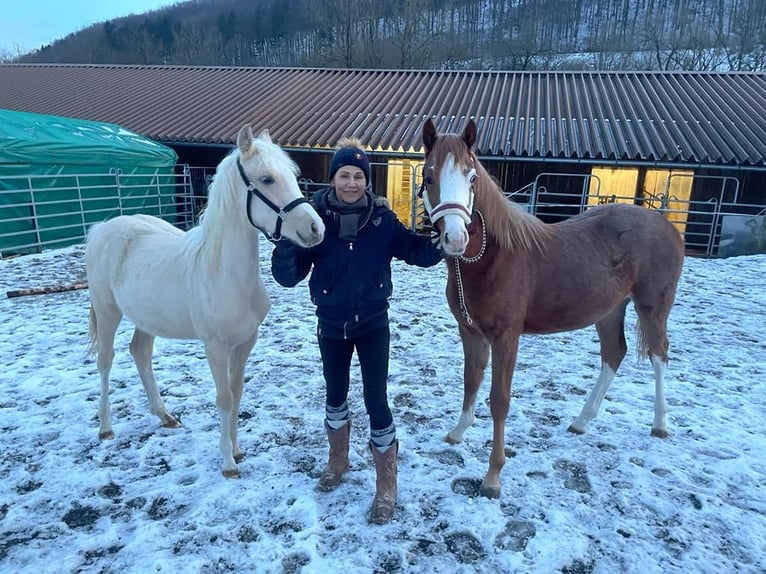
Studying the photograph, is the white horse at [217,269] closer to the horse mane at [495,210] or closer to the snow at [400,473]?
the snow at [400,473]

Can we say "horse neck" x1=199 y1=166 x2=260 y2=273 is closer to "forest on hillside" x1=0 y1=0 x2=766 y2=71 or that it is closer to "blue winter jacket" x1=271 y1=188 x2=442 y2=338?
"blue winter jacket" x1=271 y1=188 x2=442 y2=338

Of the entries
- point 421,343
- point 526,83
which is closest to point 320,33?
point 526,83

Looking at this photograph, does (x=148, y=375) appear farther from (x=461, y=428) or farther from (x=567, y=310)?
(x=567, y=310)

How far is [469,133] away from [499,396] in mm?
1385

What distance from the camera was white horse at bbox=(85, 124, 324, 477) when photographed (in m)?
1.97

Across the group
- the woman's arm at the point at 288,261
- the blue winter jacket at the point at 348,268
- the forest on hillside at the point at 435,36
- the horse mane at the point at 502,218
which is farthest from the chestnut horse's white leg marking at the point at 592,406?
the forest on hillside at the point at 435,36

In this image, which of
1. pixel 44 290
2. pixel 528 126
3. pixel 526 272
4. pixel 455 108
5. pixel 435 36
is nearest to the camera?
pixel 526 272

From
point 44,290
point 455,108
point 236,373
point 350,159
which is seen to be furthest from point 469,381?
point 455,108

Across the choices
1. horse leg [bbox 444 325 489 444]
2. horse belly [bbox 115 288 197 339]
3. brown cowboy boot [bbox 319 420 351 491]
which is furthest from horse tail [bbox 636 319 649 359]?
horse belly [bbox 115 288 197 339]

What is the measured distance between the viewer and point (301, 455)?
2.60 meters

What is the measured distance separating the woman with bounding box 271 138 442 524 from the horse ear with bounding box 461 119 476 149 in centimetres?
49

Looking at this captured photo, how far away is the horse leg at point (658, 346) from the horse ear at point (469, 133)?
172cm

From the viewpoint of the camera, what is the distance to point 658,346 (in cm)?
289

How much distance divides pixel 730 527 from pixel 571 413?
44.0 inches
